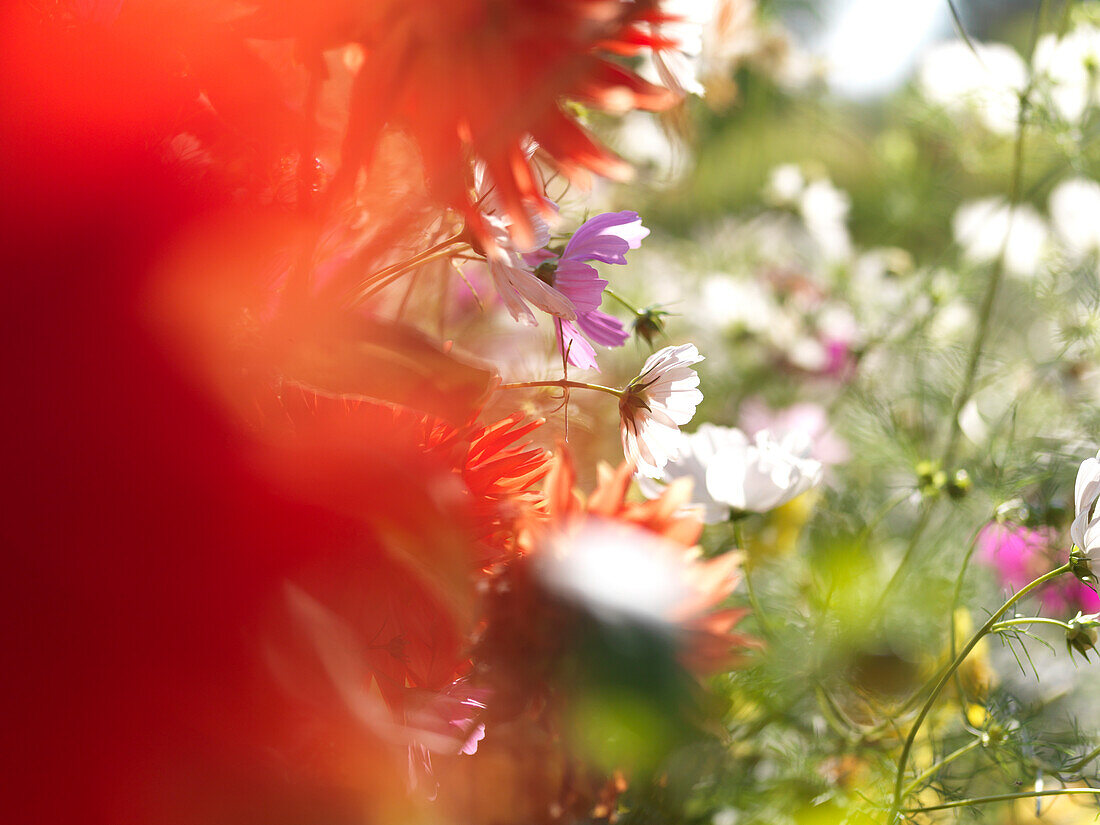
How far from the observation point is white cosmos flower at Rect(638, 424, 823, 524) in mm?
246

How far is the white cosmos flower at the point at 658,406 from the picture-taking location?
7.6 inches

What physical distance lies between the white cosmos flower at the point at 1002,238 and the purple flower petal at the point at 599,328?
40 cm

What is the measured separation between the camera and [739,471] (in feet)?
0.85

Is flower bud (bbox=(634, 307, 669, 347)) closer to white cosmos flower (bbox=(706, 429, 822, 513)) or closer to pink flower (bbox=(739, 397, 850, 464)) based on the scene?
white cosmos flower (bbox=(706, 429, 822, 513))

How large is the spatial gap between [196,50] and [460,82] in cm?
5

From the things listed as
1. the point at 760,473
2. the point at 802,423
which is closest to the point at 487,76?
the point at 760,473

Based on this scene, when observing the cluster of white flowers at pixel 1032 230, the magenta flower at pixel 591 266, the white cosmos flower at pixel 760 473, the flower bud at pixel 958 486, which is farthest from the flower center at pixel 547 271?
the cluster of white flowers at pixel 1032 230

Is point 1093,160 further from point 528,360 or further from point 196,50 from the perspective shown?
point 196,50

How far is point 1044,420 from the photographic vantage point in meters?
0.44

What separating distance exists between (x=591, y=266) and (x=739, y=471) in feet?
0.34

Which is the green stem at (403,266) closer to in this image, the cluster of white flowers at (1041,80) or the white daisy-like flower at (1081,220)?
the cluster of white flowers at (1041,80)

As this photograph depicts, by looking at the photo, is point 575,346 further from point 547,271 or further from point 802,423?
point 802,423

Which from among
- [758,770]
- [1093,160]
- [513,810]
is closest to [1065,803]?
[758,770]

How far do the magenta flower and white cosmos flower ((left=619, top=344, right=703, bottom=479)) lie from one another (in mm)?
15
